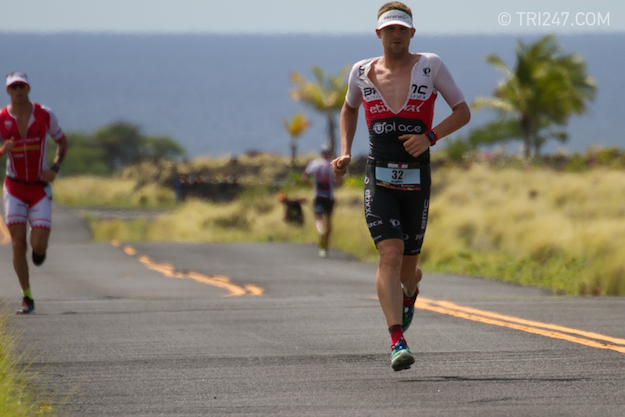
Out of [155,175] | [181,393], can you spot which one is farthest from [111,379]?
[155,175]

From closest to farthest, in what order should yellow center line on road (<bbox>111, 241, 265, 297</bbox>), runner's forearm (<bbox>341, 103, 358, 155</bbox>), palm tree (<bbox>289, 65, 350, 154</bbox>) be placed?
runner's forearm (<bbox>341, 103, 358, 155</bbox>)
yellow center line on road (<bbox>111, 241, 265, 297</bbox>)
palm tree (<bbox>289, 65, 350, 154</bbox>)

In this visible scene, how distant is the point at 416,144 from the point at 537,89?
36.2 m

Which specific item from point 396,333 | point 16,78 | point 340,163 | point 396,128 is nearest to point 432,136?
point 396,128

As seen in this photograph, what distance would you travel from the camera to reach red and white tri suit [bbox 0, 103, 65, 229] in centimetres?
785

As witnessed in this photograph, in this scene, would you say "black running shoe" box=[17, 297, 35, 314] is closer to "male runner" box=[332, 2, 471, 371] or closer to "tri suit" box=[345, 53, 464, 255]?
"male runner" box=[332, 2, 471, 371]

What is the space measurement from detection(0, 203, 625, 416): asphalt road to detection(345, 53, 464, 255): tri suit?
37.2 inches

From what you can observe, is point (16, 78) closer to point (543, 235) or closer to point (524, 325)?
point (524, 325)

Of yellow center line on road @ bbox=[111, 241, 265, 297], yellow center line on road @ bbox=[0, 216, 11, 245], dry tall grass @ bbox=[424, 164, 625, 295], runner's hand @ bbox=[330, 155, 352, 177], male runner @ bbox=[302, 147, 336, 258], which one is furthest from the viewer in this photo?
yellow center line on road @ bbox=[0, 216, 11, 245]

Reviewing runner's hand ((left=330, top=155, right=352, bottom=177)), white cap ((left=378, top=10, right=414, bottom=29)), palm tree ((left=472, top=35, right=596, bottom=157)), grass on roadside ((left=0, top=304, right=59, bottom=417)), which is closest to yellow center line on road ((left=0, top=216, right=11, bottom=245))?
grass on roadside ((left=0, top=304, right=59, bottom=417))

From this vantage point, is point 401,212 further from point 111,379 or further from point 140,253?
point 140,253

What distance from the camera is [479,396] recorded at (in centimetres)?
448

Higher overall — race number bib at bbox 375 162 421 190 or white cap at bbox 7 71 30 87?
white cap at bbox 7 71 30 87

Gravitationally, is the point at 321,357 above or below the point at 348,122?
below

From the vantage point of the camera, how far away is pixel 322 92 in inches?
1953
